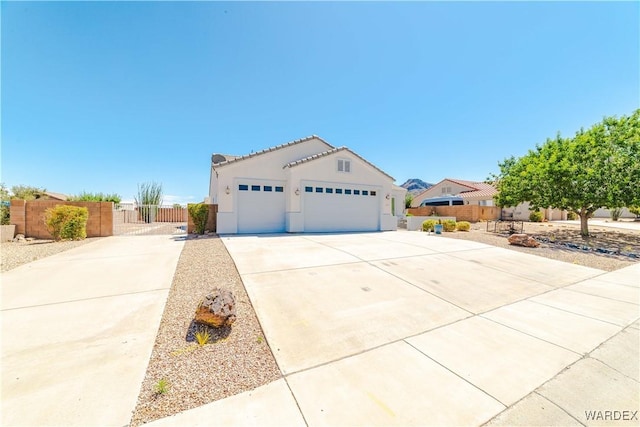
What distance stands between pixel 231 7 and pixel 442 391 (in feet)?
39.8

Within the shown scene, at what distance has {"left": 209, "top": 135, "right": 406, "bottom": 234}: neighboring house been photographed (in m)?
12.8

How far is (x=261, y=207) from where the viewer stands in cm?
1352

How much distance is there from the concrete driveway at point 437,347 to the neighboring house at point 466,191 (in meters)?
24.8

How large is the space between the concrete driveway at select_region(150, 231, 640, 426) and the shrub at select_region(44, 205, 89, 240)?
9.28 meters

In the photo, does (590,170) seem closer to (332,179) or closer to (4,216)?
(332,179)

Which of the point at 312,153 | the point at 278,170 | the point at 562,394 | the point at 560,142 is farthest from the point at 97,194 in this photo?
the point at 560,142

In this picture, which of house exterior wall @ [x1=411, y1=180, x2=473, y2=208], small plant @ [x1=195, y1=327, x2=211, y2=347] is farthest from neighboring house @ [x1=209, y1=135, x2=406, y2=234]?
house exterior wall @ [x1=411, y1=180, x2=473, y2=208]

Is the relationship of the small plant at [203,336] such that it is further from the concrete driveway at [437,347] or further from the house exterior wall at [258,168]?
the house exterior wall at [258,168]

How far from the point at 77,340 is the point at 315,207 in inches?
461

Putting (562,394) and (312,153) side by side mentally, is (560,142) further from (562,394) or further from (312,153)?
(562,394)

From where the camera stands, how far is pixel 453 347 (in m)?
3.17

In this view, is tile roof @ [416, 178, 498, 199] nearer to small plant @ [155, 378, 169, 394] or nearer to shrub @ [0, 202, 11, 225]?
small plant @ [155, 378, 169, 394]

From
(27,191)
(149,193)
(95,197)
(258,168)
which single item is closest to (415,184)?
(149,193)

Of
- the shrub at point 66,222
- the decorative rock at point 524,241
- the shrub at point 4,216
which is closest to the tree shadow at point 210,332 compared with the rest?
the shrub at point 66,222
